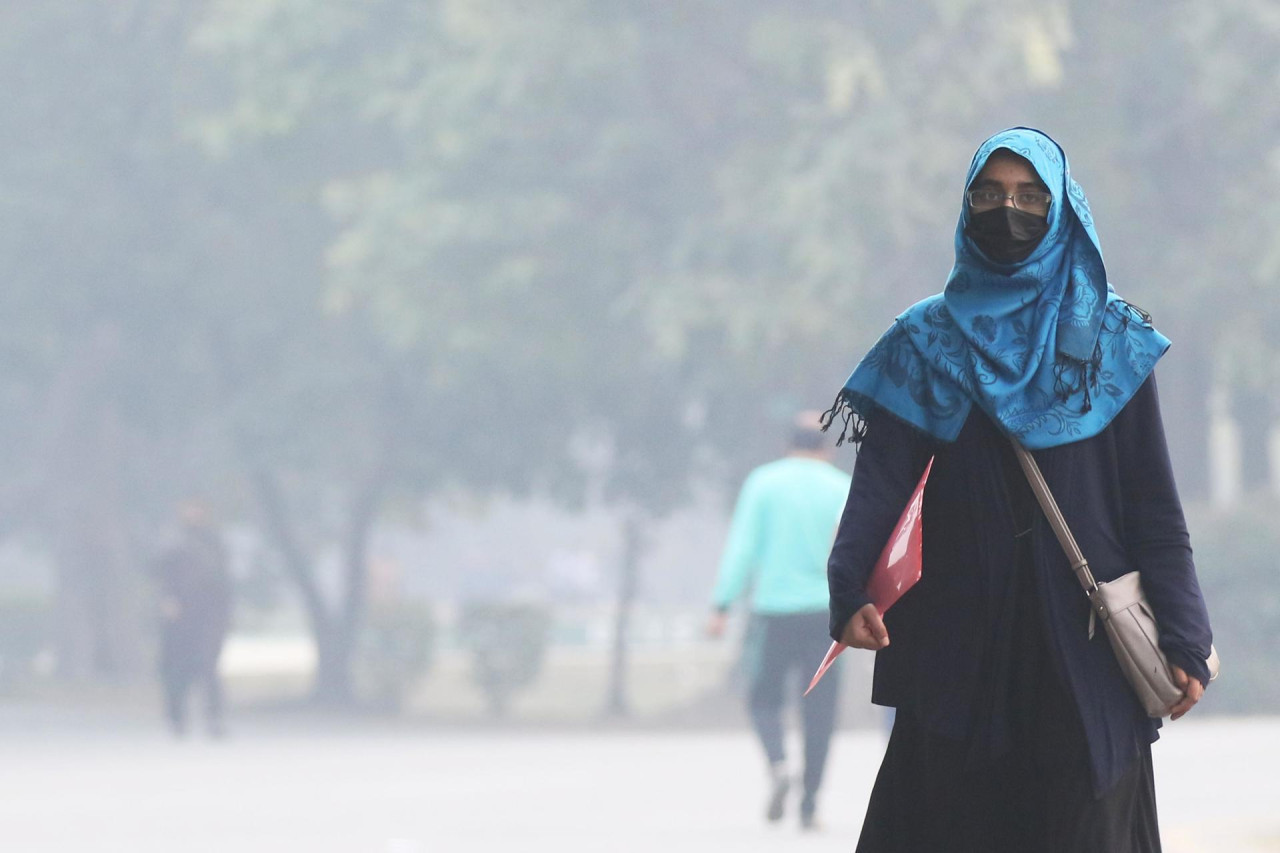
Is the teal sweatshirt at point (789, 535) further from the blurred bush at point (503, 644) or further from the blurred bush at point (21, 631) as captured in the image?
the blurred bush at point (21, 631)

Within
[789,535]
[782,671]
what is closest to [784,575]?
[789,535]

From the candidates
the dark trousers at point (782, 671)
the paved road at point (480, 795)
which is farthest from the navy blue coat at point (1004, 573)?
the dark trousers at point (782, 671)

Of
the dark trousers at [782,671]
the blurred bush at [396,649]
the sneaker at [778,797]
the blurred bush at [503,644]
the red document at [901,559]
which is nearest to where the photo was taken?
the red document at [901,559]

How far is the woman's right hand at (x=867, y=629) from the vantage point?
431 centimetres

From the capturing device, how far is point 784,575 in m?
10.8

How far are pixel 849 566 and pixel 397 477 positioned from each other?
23108 millimetres

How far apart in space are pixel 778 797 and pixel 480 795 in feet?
10.4

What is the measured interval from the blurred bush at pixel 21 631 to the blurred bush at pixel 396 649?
9117 millimetres

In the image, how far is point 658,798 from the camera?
12.8 m

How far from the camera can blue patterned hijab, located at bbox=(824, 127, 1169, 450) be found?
421 cm

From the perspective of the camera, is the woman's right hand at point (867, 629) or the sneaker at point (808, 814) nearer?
the woman's right hand at point (867, 629)

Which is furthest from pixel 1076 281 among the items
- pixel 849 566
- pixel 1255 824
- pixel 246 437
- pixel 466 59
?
pixel 246 437

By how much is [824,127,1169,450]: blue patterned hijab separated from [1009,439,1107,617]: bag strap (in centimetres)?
5

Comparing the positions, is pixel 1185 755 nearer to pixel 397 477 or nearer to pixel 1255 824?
pixel 1255 824
